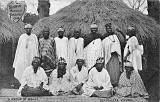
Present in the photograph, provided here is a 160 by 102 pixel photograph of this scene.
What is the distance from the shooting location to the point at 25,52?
9492mm

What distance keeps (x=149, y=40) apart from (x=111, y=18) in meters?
1.64

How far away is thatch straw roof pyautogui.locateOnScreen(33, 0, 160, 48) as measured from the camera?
11543 millimetres

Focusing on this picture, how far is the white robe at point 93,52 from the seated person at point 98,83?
0.47m

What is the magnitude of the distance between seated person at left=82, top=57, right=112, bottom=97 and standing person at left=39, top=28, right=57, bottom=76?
1044 mm

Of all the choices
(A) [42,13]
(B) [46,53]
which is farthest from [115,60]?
(A) [42,13]

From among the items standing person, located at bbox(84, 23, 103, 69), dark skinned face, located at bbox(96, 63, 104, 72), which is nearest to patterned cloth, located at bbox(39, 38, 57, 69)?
standing person, located at bbox(84, 23, 103, 69)

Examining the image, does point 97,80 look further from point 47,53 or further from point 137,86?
point 47,53

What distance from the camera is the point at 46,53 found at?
30.0 ft

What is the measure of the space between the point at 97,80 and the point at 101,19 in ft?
10.9

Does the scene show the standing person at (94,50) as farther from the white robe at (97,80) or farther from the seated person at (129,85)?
the seated person at (129,85)

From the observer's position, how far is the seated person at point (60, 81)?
8586 millimetres

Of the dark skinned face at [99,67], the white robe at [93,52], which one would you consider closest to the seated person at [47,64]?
the white robe at [93,52]

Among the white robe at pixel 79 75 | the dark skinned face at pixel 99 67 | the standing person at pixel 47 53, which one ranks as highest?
the standing person at pixel 47 53

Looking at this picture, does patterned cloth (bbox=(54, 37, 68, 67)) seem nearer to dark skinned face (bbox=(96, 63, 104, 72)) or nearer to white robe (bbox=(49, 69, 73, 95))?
white robe (bbox=(49, 69, 73, 95))
